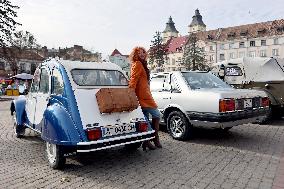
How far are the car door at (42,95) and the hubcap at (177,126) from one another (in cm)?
318

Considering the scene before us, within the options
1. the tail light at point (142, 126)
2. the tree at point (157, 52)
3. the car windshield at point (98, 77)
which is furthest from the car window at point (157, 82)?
the tree at point (157, 52)

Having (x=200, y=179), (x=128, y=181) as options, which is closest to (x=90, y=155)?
(x=128, y=181)

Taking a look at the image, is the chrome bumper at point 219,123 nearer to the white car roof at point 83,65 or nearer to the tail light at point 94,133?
the white car roof at point 83,65

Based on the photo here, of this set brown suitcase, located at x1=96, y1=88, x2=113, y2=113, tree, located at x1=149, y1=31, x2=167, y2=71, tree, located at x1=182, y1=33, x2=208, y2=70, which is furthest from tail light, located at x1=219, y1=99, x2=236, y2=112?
tree, located at x1=149, y1=31, x2=167, y2=71

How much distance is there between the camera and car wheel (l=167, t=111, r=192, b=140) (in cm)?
761

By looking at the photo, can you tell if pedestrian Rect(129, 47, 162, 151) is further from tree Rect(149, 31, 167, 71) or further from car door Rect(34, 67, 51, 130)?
tree Rect(149, 31, 167, 71)

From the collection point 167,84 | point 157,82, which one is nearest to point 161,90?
point 167,84

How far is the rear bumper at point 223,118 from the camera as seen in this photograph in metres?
6.78

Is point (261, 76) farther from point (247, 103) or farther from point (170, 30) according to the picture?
point (170, 30)

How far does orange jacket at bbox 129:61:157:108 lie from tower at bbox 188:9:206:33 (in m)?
114

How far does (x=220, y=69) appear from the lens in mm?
12234

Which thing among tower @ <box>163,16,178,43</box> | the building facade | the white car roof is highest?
tower @ <box>163,16,178,43</box>

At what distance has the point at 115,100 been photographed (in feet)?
18.5

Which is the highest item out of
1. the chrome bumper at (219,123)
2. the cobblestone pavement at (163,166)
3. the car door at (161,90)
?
the car door at (161,90)
